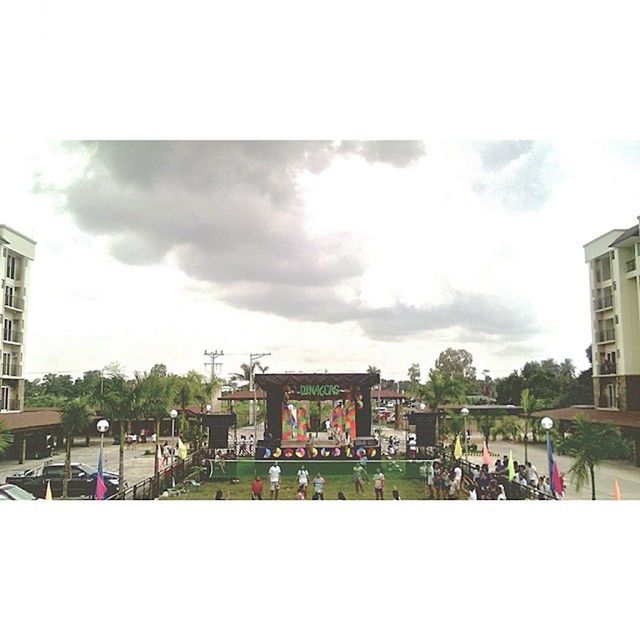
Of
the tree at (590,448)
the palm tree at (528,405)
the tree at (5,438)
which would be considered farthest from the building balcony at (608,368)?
the tree at (5,438)

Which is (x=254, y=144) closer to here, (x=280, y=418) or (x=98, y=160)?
(x=98, y=160)

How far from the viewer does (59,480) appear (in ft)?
24.7

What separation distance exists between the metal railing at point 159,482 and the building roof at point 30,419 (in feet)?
4.69

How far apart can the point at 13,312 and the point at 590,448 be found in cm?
805

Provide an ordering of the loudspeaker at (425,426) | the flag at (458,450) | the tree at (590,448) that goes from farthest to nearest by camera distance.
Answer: the loudspeaker at (425,426) < the flag at (458,450) < the tree at (590,448)

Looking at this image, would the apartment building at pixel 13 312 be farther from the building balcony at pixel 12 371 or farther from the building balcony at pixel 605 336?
the building balcony at pixel 605 336

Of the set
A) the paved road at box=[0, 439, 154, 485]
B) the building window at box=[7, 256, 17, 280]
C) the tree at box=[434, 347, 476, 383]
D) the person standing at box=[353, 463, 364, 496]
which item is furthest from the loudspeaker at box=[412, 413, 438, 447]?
the building window at box=[7, 256, 17, 280]

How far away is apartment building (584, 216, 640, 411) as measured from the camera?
25.6ft

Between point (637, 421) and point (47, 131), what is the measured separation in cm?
784

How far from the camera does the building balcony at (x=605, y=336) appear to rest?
812 centimetres

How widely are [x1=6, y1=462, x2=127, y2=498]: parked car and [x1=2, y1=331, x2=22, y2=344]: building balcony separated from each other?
6.15 ft
